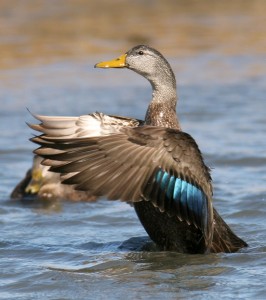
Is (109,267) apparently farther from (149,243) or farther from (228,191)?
(228,191)

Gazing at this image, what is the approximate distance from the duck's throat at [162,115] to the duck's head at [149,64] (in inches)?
8.3

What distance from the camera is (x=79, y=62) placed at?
17625 millimetres

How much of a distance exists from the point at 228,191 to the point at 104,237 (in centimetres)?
202

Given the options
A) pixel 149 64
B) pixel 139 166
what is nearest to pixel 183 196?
pixel 139 166

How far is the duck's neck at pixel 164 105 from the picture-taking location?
8094 millimetres

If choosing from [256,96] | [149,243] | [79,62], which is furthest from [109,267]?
[79,62]

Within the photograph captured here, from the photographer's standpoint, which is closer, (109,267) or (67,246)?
(109,267)

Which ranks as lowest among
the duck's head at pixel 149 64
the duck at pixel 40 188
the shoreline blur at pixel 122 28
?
the duck at pixel 40 188

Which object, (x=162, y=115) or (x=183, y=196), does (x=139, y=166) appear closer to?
(x=183, y=196)

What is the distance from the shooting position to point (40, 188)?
11.5 meters

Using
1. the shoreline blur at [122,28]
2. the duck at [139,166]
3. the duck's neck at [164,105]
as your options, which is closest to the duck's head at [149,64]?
the duck's neck at [164,105]

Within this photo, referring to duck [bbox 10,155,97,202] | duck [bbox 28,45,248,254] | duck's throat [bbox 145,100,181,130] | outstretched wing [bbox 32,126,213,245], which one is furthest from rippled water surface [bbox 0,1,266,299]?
duck's throat [bbox 145,100,181,130]

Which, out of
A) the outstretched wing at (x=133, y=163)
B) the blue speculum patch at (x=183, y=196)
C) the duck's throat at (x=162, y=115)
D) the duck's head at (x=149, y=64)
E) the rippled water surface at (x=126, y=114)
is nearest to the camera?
the outstretched wing at (x=133, y=163)

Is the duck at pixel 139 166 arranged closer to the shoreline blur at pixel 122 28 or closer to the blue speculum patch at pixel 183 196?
the blue speculum patch at pixel 183 196
